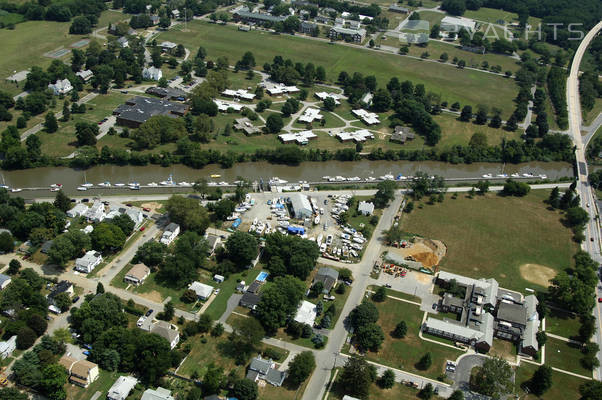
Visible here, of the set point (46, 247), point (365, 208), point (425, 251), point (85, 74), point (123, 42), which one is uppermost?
point (123, 42)

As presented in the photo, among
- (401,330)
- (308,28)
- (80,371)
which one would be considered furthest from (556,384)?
(308,28)

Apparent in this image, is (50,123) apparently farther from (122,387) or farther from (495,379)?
(495,379)

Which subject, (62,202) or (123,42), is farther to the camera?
(123,42)

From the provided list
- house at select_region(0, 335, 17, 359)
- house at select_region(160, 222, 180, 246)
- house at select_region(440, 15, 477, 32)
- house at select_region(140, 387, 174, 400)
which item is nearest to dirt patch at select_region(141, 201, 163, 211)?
house at select_region(160, 222, 180, 246)

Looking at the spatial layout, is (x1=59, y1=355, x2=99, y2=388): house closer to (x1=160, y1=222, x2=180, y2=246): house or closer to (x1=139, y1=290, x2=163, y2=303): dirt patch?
(x1=139, y1=290, x2=163, y2=303): dirt patch

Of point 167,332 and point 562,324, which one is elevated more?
point 167,332

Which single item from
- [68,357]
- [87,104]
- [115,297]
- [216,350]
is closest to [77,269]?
[115,297]

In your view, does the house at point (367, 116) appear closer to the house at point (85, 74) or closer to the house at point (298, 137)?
the house at point (298, 137)

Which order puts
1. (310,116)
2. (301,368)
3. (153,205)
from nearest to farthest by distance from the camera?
(301,368) → (153,205) → (310,116)

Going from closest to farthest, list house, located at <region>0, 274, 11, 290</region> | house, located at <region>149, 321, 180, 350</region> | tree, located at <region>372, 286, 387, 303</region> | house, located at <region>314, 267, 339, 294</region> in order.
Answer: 1. house, located at <region>149, 321, 180, 350</region>
2. house, located at <region>0, 274, 11, 290</region>
3. tree, located at <region>372, 286, 387, 303</region>
4. house, located at <region>314, 267, 339, 294</region>
